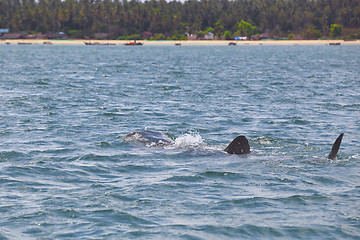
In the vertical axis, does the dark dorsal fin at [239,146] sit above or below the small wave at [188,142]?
above

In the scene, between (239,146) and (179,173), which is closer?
(179,173)

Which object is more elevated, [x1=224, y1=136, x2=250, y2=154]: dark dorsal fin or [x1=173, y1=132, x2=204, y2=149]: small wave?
[x1=224, y1=136, x2=250, y2=154]: dark dorsal fin

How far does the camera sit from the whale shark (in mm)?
16469

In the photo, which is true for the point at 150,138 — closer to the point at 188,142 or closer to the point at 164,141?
the point at 164,141

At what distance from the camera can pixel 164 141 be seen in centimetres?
1814

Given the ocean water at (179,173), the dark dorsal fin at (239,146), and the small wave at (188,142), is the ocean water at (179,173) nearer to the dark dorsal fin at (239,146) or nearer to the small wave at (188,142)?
A: the small wave at (188,142)

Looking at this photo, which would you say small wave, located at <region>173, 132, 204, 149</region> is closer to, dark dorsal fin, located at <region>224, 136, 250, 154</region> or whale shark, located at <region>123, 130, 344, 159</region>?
whale shark, located at <region>123, 130, 344, 159</region>

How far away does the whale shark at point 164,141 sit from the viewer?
16.5m

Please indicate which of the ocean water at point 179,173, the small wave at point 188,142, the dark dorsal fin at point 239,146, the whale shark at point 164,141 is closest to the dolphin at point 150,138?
the whale shark at point 164,141

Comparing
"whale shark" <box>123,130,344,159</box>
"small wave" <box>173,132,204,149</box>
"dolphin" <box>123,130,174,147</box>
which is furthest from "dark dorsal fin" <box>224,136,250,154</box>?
"dolphin" <box>123,130,174,147</box>

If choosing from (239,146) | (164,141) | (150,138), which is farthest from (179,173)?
(150,138)

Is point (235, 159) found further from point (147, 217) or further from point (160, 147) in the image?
point (147, 217)

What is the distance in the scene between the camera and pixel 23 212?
11.3m

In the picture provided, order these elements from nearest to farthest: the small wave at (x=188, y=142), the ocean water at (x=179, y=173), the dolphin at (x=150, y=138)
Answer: the ocean water at (x=179, y=173), the small wave at (x=188, y=142), the dolphin at (x=150, y=138)
